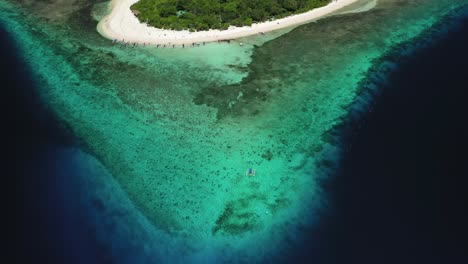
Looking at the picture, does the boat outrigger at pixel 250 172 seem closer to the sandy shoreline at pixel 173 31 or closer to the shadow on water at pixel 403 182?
the shadow on water at pixel 403 182

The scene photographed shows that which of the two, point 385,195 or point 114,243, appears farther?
point 385,195

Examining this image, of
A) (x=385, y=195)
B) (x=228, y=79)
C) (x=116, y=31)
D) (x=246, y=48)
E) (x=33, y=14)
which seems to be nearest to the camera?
(x=385, y=195)

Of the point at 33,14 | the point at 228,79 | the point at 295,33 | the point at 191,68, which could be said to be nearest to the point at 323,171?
the point at 228,79

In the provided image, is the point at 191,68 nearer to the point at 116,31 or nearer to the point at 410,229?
the point at 116,31

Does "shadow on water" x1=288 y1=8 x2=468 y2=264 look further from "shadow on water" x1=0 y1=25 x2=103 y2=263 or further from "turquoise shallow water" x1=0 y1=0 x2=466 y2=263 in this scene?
"shadow on water" x1=0 y1=25 x2=103 y2=263

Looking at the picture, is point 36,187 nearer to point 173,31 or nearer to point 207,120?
point 207,120

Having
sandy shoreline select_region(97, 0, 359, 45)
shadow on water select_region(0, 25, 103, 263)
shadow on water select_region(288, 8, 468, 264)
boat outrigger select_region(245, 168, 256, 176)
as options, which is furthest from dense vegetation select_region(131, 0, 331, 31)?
boat outrigger select_region(245, 168, 256, 176)

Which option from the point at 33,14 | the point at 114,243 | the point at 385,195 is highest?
the point at 33,14

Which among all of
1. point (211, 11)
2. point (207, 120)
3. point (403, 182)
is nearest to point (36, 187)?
point (207, 120)
